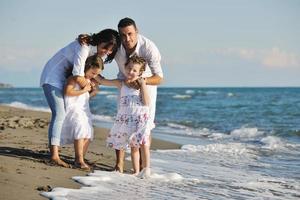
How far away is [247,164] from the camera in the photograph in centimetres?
651

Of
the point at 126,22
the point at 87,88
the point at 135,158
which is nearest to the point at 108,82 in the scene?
the point at 87,88

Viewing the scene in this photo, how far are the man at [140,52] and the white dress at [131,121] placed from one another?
0.11 meters

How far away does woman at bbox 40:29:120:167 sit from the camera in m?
5.03

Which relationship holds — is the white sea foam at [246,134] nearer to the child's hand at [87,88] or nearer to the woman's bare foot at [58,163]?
the child's hand at [87,88]

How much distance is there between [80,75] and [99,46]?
36cm

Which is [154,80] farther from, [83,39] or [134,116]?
[83,39]

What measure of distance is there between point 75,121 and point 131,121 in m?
0.62

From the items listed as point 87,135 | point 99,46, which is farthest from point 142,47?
point 87,135

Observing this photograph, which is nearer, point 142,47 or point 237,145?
point 142,47

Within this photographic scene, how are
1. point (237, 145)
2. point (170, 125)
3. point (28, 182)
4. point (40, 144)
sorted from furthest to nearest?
point (170, 125)
point (237, 145)
point (40, 144)
point (28, 182)

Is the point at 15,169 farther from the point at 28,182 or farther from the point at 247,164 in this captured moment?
the point at 247,164

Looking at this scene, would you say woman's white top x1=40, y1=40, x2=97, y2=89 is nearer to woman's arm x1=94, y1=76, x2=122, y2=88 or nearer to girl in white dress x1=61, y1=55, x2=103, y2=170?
girl in white dress x1=61, y1=55, x2=103, y2=170

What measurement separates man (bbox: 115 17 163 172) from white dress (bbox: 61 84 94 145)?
1.53ft

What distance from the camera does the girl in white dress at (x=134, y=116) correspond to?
498 centimetres
